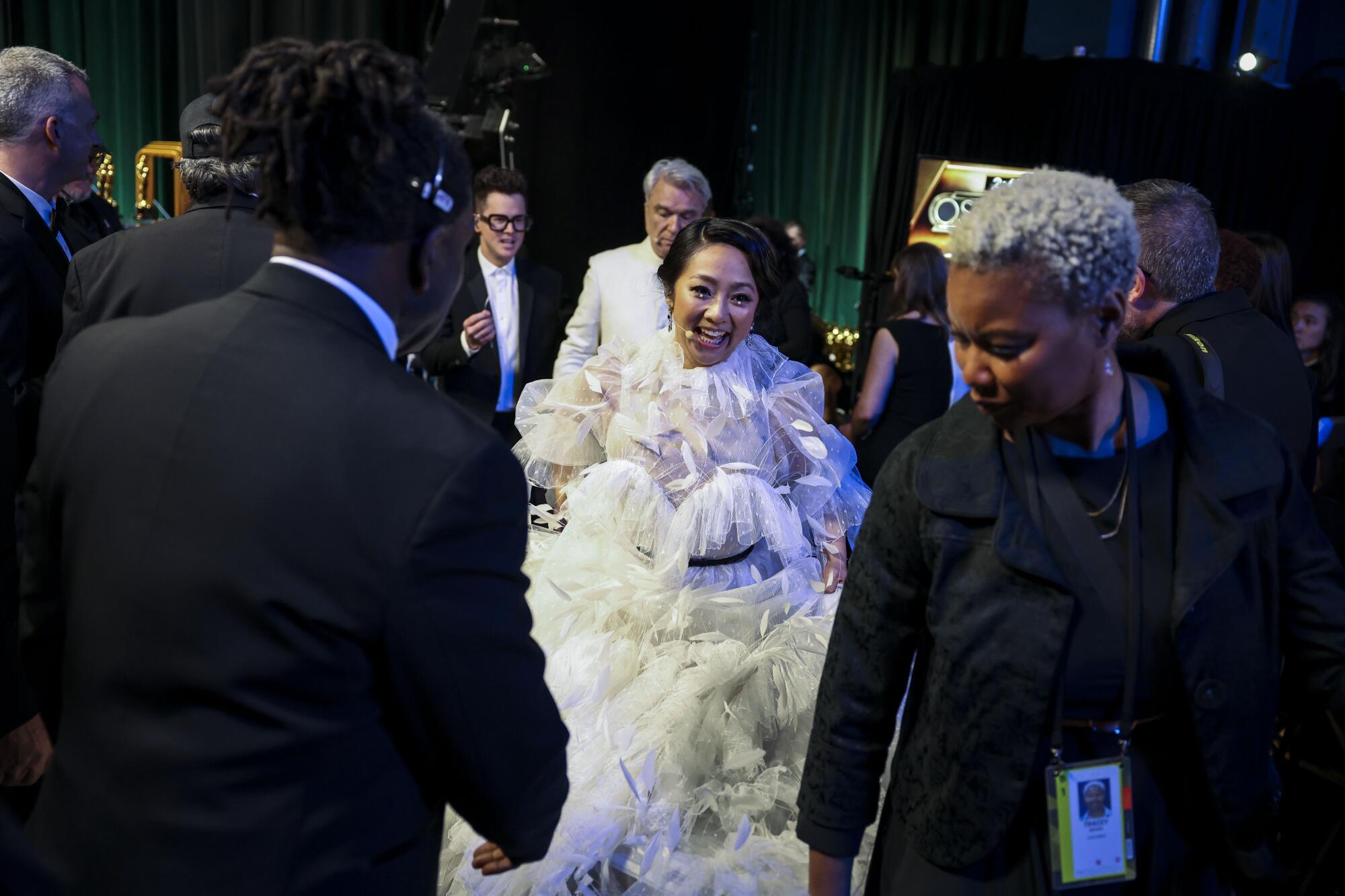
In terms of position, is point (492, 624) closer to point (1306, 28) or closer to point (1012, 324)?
point (1012, 324)

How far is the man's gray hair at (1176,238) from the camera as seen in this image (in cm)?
232

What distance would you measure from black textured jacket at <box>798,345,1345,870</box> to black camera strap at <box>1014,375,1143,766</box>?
0.02m

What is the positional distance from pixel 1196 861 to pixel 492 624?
2.78ft

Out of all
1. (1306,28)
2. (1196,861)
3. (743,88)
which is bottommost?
(1196,861)

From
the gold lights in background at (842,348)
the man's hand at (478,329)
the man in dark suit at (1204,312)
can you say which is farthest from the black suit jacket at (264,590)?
the gold lights in background at (842,348)

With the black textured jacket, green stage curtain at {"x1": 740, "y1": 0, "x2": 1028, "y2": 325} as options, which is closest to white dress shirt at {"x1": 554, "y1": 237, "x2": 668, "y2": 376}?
the black textured jacket

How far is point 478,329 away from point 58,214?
53.4 inches

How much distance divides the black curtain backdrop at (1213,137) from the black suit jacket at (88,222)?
15.5 ft

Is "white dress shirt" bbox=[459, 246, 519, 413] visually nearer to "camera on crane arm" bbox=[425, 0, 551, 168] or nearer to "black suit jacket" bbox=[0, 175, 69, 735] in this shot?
"camera on crane arm" bbox=[425, 0, 551, 168]

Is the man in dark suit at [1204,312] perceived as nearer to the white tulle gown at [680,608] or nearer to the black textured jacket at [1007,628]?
the white tulle gown at [680,608]

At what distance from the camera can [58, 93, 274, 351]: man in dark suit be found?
2.13 m

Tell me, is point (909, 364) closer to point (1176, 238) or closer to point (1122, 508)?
point (1176, 238)

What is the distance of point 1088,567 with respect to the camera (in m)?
1.22

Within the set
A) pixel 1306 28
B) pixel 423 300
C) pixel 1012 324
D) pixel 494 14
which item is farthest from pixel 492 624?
pixel 1306 28
